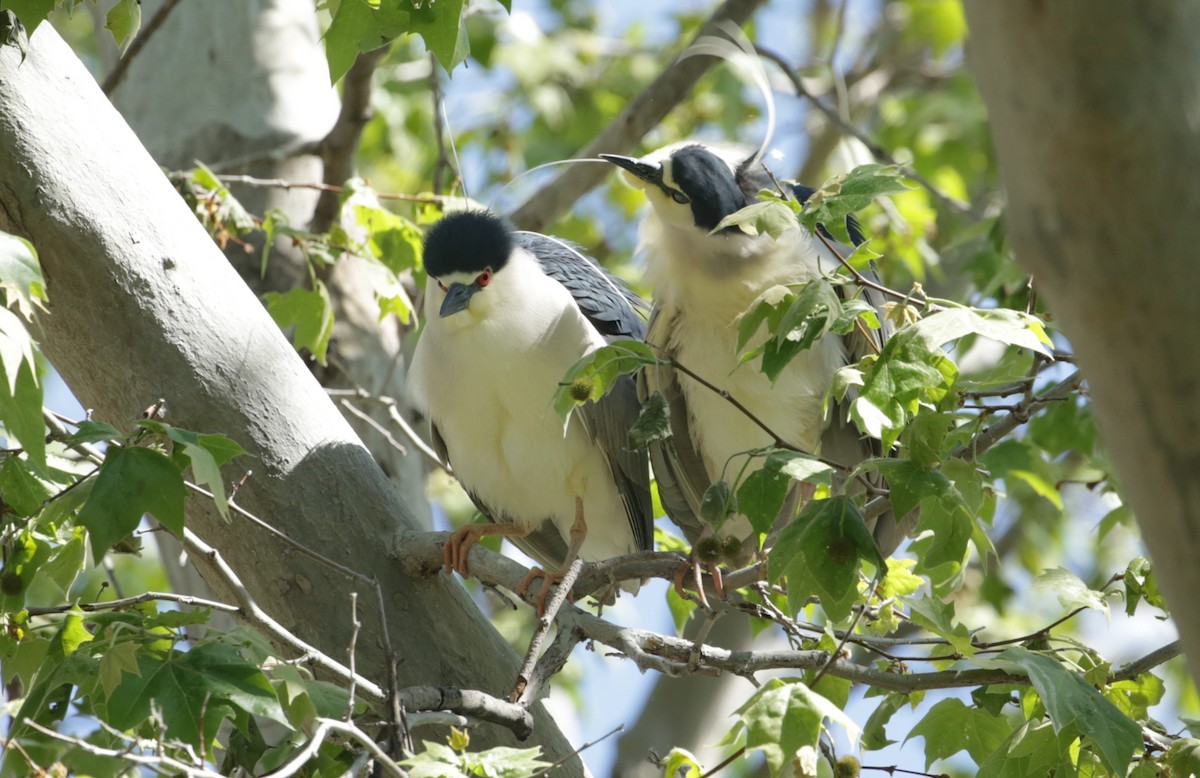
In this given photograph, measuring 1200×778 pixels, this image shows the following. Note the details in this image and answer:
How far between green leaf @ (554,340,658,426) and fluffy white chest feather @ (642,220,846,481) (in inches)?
34.9

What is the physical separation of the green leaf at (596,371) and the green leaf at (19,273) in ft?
2.41

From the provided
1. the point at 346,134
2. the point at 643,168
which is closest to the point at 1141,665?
the point at 643,168

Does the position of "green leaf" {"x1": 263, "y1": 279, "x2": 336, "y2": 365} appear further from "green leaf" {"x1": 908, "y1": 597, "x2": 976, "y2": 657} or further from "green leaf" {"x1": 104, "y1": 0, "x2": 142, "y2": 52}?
"green leaf" {"x1": 908, "y1": 597, "x2": 976, "y2": 657}

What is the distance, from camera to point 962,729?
2.01m

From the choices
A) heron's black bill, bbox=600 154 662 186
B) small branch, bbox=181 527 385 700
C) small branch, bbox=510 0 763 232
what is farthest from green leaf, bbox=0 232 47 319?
small branch, bbox=510 0 763 232

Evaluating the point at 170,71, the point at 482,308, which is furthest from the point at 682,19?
the point at 482,308

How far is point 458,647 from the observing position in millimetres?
2086

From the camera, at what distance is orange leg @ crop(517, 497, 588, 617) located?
235cm

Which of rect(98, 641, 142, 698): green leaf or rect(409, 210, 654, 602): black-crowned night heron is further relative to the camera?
rect(409, 210, 654, 602): black-crowned night heron

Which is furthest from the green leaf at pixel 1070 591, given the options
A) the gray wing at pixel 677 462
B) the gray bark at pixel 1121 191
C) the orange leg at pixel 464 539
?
the gray wing at pixel 677 462

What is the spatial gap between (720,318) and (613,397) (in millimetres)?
401

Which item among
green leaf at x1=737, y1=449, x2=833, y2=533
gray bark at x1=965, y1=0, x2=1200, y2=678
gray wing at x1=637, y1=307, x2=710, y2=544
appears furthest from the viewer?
gray wing at x1=637, y1=307, x2=710, y2=544

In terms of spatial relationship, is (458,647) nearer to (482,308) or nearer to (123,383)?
(123,383)

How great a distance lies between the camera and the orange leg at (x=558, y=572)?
2350 millimetres
